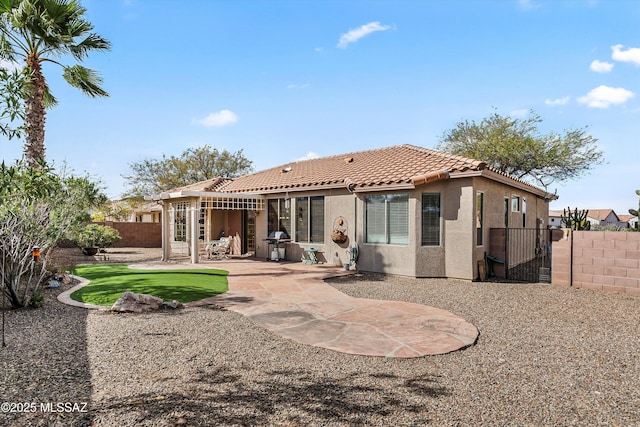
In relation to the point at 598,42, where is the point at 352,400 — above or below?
below

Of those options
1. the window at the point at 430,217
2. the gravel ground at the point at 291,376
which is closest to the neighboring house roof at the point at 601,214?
the window at the point at 430,217

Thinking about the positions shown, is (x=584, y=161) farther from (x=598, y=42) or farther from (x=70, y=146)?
(x=70, y=146)

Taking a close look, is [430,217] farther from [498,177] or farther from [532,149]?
[532,149]

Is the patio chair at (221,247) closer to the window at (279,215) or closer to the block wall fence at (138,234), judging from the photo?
the window at (279,215)

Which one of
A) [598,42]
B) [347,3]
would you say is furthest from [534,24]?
[347,3]

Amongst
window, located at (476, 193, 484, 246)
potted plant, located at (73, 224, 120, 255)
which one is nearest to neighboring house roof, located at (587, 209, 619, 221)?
window, located at (476, 193, 484, 246)

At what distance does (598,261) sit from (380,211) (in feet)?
21.5

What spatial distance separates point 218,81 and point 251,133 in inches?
278

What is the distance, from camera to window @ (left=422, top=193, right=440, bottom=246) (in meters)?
11.5

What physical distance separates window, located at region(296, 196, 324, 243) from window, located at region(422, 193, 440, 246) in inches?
174

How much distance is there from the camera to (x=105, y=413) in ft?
10.8

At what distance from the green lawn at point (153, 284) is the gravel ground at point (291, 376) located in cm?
152

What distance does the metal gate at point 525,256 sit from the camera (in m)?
11.9

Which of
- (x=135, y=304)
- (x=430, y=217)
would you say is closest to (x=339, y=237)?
(x=430, y=217)
